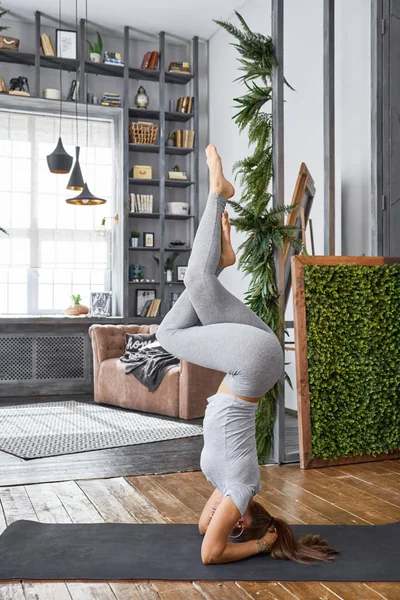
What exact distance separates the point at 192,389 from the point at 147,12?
4.39m

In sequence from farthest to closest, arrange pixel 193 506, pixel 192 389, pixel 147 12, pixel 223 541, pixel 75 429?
pixel 147 12, pixel 192 389, pixel 75 429, pixel 193 506, pixel 223 541

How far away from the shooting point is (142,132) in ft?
25.9

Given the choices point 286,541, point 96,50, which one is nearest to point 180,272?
point 96,50

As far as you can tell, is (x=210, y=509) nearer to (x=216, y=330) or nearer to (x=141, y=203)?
(x=216, y=330)

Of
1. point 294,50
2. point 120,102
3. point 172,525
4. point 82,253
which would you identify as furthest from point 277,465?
point 120,102

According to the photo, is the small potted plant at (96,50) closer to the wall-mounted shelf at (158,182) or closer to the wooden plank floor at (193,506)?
the wall-mounted shelf at (158,182)

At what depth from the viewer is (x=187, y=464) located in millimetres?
3998

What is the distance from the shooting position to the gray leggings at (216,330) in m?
2.33

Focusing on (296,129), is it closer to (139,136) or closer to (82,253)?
(139,136)

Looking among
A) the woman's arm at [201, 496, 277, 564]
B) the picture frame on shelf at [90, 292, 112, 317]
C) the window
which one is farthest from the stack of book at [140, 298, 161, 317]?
the woman's arm at [201, 496, 277, 564]

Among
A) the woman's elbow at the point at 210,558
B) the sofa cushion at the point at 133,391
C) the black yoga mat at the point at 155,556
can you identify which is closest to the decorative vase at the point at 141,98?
the sofa cushion at the point at 133,391

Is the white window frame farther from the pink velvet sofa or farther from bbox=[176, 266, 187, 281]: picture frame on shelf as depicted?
the pink velvet sofa

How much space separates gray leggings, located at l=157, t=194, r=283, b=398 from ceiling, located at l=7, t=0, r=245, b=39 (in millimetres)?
5597

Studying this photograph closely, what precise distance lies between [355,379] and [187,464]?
1125mm
